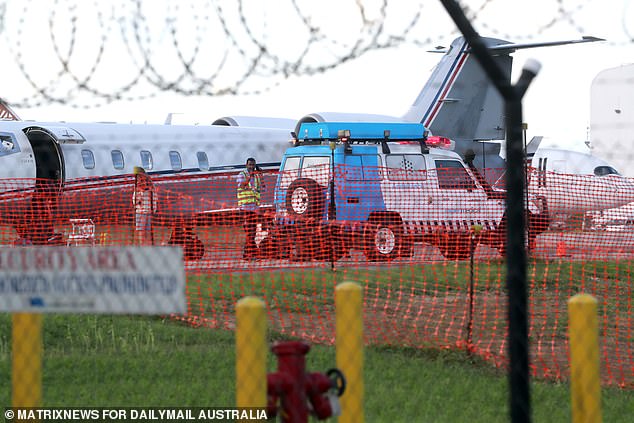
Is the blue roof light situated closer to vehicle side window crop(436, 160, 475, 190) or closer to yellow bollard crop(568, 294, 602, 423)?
vehicle side window crop(436, 160, 475, 190)

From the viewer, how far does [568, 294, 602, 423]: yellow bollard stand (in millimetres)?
5070

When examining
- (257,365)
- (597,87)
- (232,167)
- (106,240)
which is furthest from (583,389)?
(597,87)

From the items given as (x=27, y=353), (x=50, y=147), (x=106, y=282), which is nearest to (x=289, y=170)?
(x=50, y=147)

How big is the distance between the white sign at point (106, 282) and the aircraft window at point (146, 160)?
1934 centimetres

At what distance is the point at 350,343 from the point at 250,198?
45.8 feet

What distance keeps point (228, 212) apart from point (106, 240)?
2.29m

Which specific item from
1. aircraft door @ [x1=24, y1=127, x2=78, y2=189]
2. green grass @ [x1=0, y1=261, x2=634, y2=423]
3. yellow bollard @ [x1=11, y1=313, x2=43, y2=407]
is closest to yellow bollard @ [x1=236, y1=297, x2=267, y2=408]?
yellow bollard @ [x1=11, y1=313, x2=43, y2=407]

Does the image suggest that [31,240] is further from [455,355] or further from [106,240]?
[455,355]

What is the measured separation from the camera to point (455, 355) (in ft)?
31.0

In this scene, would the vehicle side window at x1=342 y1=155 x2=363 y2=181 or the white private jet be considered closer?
the vehicle side window at x1=342 y1=155 x2=363 y2=181

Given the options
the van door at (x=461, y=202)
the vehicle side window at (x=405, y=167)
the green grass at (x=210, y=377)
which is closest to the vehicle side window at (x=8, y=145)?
the vehicle side window at (x=405, y=167)

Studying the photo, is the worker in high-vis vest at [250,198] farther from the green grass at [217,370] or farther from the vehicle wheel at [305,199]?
the green grass at [217,370]

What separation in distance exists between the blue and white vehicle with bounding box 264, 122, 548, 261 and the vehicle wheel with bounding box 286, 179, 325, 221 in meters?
0.02

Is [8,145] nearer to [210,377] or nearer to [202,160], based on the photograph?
[202,160]
